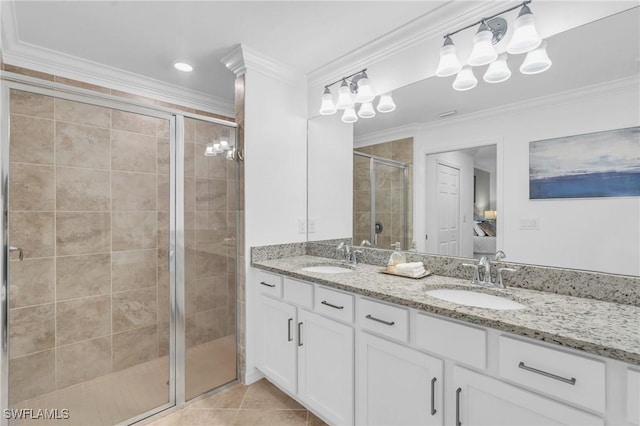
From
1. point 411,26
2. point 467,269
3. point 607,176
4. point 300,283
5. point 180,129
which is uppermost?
point 411,26

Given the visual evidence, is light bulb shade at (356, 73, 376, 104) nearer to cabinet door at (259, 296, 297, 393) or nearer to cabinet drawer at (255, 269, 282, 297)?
cabinet drawer at (255, 269, 282, 297)

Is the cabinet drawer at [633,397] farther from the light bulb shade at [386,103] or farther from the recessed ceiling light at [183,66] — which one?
the recessed ceiling light at [183,66]

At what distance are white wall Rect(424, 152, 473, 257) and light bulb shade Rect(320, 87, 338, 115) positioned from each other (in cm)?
79

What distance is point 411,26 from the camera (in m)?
1.81

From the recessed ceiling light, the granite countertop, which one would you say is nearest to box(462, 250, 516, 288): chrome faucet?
the granite countertop

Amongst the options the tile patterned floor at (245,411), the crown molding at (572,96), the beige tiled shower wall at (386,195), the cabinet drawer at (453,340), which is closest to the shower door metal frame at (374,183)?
the beige tiled shower wall at (386,195)

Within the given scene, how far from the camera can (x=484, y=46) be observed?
1.46 metres

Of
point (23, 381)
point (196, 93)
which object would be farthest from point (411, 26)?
point (23, 381)

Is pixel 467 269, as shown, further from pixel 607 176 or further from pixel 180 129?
pixel 180 129

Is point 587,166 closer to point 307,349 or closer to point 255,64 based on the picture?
point 307,349

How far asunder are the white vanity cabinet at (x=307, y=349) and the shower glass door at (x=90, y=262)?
0.67 metres

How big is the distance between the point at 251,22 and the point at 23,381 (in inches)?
96.8

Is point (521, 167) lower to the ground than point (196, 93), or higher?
lower

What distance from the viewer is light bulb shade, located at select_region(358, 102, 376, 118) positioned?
2133mm
